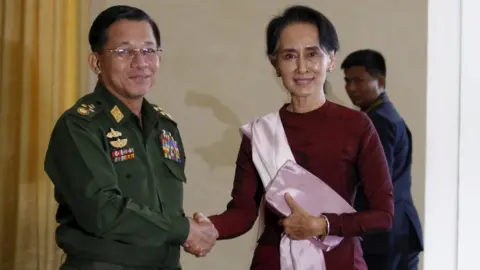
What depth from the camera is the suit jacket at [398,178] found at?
1714mm

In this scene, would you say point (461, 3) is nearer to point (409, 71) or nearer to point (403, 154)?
point (409, 71)

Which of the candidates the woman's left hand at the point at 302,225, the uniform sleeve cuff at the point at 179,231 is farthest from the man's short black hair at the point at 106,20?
the woman's left hand at the point at 302,225

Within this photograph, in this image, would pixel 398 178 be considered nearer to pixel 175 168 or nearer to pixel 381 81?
pixel 381 81

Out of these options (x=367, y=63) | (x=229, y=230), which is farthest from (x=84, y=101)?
(x=367, y=63)

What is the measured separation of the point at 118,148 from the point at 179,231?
0.21 meters

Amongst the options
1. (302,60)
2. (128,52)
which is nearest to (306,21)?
(302,60)

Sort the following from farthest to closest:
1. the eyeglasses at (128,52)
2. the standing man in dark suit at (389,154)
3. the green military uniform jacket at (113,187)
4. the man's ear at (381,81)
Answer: the man's ear at (381,81) < the standing man in dark suit at (389,154) < the eyeglasses at (128,52) < the green military uniform jacket at (113,187)

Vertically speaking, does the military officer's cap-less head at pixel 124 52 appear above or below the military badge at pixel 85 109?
above

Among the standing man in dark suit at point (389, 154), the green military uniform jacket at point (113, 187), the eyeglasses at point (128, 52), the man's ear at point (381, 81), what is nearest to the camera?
the green military uniform jacket at point (113, 187)

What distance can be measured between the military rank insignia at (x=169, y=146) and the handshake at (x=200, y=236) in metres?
0.14

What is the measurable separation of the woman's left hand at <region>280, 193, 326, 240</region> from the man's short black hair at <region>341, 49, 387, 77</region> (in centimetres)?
70

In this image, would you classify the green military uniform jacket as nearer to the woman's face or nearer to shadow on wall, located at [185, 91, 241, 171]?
the woman's face

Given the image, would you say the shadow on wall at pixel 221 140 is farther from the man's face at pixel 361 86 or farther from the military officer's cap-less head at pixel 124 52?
the military officer's cap-less head at pixel 124 52

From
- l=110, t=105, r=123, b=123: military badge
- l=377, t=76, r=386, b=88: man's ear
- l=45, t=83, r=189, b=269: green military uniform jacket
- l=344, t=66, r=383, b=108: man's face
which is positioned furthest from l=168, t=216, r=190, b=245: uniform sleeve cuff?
l=377, t=76, r=386, b=88: man's ear
